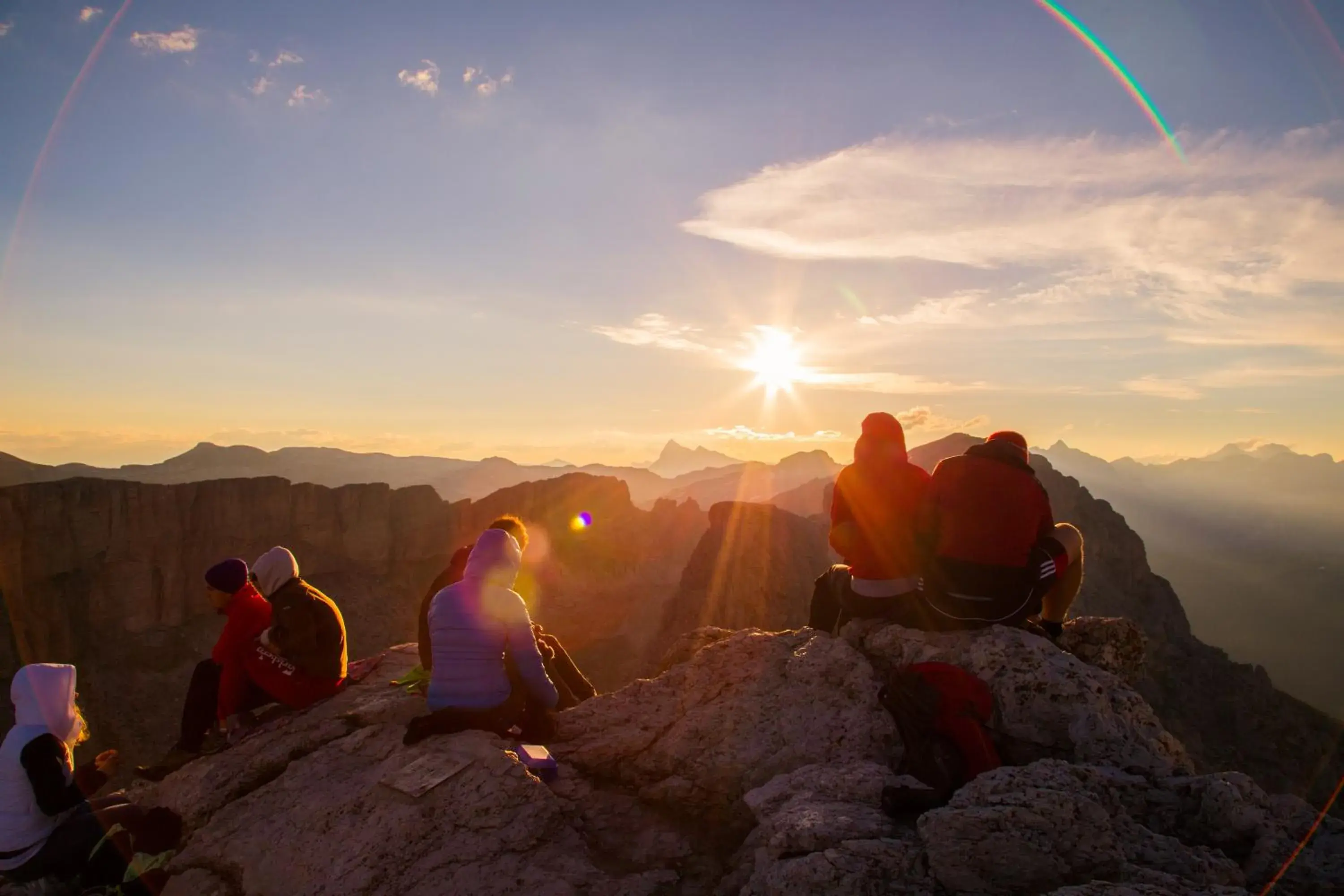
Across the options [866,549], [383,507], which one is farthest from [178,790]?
[383,507]

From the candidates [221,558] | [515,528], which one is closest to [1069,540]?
[515,528]

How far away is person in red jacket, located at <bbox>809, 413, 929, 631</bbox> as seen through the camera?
563cm

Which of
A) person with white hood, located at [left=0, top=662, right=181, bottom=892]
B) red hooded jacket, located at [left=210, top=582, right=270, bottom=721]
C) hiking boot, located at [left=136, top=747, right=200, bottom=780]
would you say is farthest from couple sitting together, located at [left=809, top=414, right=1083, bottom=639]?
hiking boot, located at [left=136, top=747, right=200, bottom=780]

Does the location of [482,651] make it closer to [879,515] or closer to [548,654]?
[548,654]

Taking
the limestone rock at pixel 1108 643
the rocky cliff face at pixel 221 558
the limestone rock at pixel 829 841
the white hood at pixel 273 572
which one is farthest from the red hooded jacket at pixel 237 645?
the rocky cliff face at pixel 221 558

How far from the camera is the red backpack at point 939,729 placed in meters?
→ 3.66

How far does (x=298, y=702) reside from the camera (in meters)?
6.54

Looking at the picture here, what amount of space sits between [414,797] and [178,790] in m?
2.82

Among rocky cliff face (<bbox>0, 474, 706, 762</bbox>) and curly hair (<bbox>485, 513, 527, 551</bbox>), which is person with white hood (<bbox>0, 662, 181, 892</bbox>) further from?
rocky cliff face (<bbox>0, 474, 706, 762</bbox>)

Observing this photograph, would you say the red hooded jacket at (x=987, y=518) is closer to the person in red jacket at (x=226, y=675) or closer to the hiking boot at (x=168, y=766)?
the person in red jacket at (x=226, y=675)

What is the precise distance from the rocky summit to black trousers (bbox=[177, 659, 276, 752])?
15.8 inches

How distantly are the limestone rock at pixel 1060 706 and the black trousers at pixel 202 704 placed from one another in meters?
6.02

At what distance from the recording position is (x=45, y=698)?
5.01 metres

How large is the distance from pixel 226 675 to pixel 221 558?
124 ft
